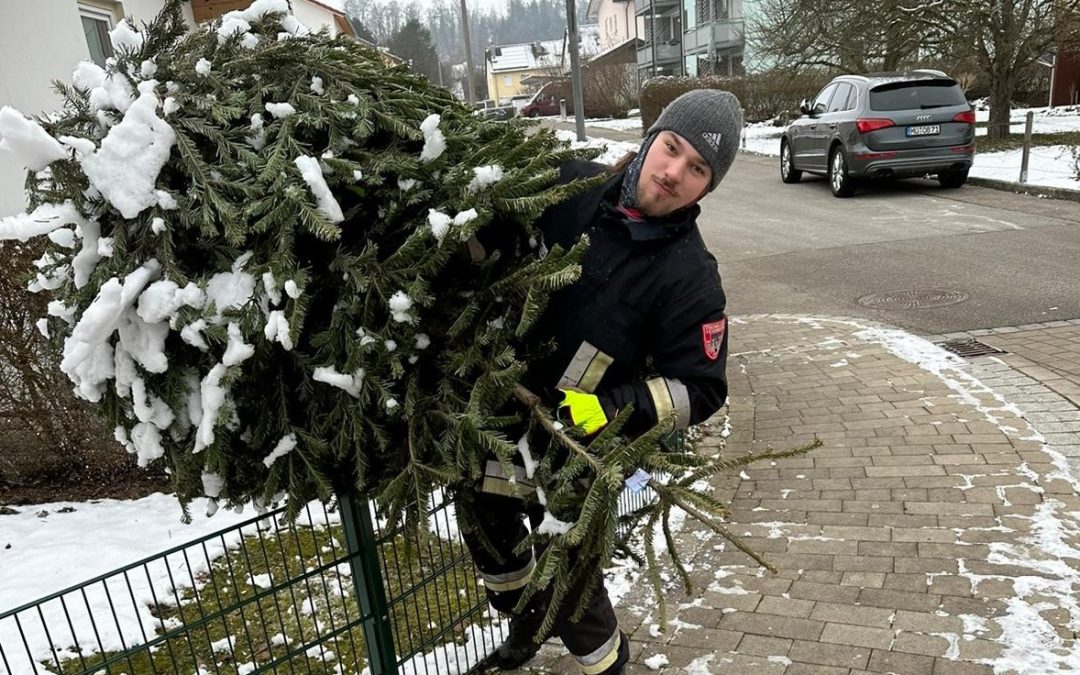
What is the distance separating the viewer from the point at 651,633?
2.98 metres

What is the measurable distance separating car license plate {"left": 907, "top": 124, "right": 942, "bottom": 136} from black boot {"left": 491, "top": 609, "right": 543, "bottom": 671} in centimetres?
1052

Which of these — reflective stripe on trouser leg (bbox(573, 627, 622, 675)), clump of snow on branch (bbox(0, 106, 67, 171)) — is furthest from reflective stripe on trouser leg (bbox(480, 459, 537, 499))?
clump of snow on branch (bbox(0, 106, 67, 171))

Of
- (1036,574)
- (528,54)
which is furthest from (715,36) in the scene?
(1036,574)

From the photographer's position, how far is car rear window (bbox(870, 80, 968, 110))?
436 inches

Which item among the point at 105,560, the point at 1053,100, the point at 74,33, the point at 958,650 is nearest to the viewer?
the point at 958,650

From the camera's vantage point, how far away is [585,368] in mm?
2146

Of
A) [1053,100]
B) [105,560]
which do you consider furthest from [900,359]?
[1053,100]

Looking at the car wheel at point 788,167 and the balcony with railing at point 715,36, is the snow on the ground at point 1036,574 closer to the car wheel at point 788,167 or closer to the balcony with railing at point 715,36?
the car wheel at point 788,167

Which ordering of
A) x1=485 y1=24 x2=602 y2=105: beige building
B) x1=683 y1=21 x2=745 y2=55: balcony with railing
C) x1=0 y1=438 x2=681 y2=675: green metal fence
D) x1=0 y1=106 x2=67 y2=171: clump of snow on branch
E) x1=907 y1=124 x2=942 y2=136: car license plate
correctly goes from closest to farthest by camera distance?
1. x1=0 y1=106 x2=67 y2=171: clump of snow on branch
2. x1=0 y1=438 x2=681 y2=675: green metal fence
3. x1=907 y1=124 x2=942 y2=136: car license plate
4. x1=683 y1=21 x2=745 y2=55: balcony with railing
5. x1=485 y1=24 x2=602 y2=105: beige building

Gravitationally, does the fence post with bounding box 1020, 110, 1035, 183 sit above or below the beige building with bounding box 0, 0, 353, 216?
below

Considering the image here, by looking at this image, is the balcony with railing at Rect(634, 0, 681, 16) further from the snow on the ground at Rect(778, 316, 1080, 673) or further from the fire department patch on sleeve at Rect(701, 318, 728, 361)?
the fire department patch on sleeve at Rect(701, 318, 728, 361)

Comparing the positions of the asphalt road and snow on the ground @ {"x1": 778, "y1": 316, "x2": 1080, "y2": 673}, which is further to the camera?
the asphalt road

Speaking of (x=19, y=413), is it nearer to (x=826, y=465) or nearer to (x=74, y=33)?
(x=826, y=465)

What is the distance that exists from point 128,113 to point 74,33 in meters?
7.59
